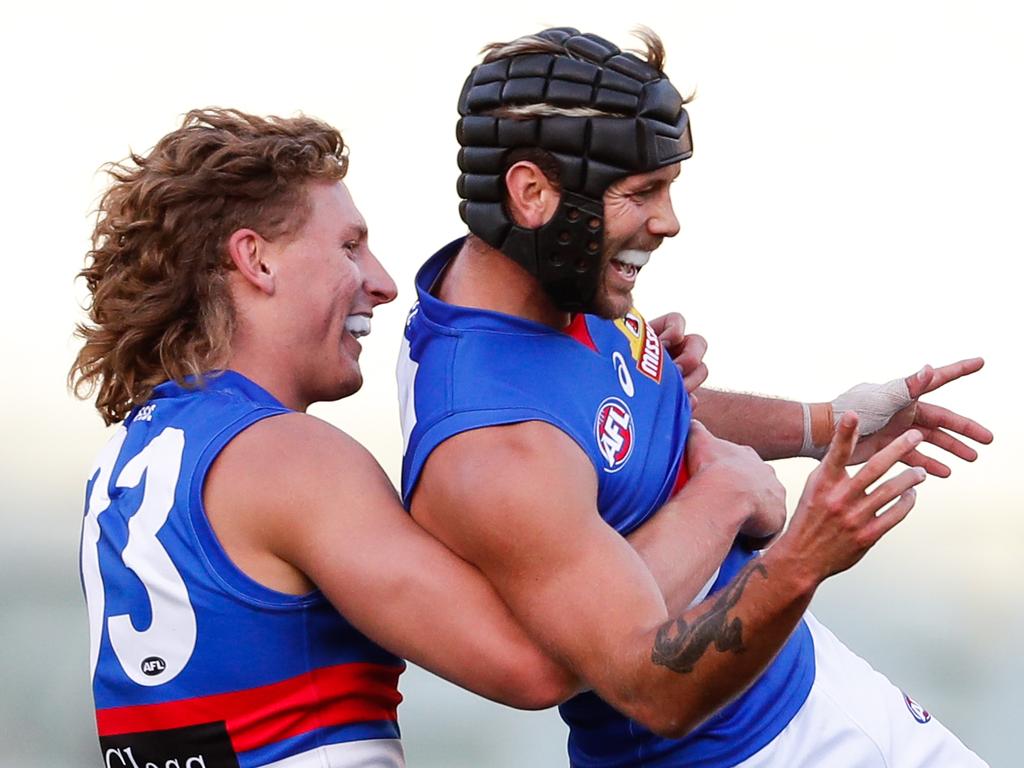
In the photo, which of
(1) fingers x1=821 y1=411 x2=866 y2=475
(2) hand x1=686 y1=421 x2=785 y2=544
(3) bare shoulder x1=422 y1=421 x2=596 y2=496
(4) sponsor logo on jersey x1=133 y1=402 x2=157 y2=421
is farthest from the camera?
(4) sponsor logo on jersey x1=133 y1=402 x2=157 y2=421

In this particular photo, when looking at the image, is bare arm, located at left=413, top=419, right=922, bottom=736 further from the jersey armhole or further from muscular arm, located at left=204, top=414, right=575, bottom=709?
the jersey armhole

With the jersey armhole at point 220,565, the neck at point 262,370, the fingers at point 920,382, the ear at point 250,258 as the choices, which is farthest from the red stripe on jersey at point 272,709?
the fingers at point 920,382

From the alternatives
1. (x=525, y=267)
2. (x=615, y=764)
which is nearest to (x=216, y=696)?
(x=615, y=764)

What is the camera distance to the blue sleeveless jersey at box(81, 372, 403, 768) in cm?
290

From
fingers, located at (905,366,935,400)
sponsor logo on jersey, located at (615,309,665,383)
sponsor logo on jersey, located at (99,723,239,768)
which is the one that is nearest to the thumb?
sponsor logo on jersey, located at (615,309,665,383)

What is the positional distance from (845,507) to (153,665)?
141 cm

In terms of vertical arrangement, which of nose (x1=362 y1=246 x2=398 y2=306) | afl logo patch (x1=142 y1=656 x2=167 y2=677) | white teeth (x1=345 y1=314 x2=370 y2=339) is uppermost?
nose (x1=362 y1=246 x2=398 y2=306)

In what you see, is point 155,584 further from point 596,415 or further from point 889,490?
point 889,490

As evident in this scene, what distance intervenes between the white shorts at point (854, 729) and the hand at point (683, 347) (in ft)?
2.01

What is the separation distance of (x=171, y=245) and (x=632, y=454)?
1094mm

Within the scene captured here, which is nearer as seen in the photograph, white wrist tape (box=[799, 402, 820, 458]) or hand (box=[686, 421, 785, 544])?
hand (box=[686, 421, 785, 544])

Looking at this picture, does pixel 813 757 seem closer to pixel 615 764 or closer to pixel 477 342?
pixel 615 764

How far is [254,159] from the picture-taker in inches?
130

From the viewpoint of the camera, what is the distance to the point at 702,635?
2.47 meters
